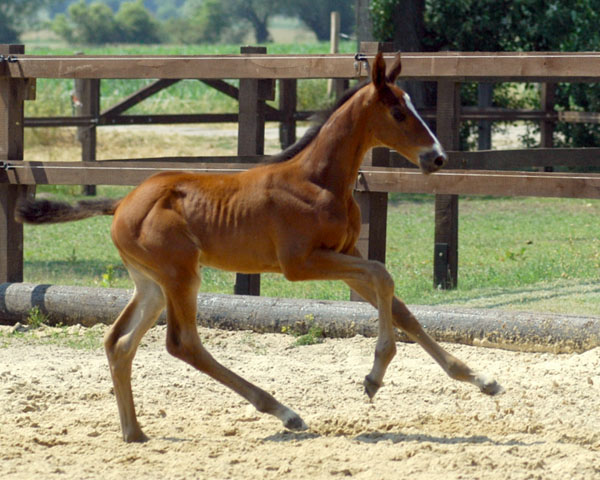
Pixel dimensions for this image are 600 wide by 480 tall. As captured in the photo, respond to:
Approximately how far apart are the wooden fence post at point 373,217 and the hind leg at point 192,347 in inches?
89.8

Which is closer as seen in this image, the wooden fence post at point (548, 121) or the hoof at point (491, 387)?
the hoof at point (491, 387)

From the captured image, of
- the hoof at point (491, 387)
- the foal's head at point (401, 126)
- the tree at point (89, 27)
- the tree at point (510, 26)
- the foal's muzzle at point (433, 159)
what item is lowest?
the hoof at point (491, 387)

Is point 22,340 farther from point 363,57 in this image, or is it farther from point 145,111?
point 145,111

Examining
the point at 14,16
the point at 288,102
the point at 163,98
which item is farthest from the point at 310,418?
the point at 14,16

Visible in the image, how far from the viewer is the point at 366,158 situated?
708 centimetres

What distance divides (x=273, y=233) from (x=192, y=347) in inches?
26.3

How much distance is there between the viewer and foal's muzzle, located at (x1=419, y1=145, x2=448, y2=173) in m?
4.66

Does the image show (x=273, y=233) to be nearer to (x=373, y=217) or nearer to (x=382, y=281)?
(x=382, y=281)

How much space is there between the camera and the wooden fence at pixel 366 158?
21.4 feet

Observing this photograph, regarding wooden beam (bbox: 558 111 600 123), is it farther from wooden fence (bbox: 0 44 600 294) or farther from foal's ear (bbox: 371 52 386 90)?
→ foal's ear (bbox: 371 52 386 90)

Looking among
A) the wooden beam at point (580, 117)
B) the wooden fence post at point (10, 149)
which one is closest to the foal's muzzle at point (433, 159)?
the wooden fence post at point (10, 149)

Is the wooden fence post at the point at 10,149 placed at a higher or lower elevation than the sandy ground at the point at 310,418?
higher

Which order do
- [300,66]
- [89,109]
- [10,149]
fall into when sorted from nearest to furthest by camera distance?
[300,66], [10,149], [89,109]

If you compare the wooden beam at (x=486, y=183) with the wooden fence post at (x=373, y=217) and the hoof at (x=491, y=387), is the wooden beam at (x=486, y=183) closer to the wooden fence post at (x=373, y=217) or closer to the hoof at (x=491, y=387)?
the wooden fence post at (x=373, y=217)
